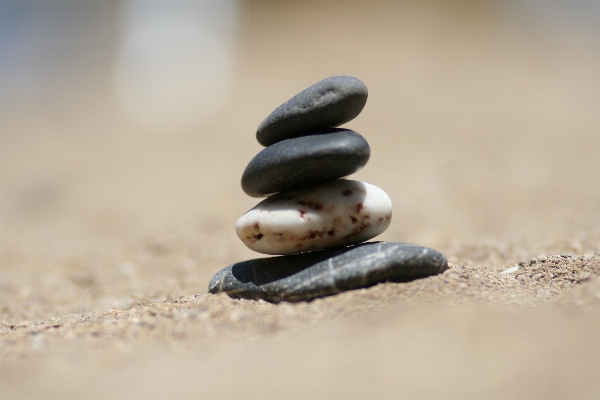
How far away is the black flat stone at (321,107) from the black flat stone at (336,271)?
3.40 feet

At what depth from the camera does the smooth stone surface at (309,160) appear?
4137 millimetres

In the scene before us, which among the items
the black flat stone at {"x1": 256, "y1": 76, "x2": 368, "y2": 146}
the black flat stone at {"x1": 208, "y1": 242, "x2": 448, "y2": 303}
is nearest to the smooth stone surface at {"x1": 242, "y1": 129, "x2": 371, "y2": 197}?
the black flat stone at {"x1": 256, "y1": 76, "x2": 368, "y2": 146}

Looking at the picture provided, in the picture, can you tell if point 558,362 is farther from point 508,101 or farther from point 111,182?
point 508,101

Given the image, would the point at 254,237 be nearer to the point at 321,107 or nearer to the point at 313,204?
the point at 313,204

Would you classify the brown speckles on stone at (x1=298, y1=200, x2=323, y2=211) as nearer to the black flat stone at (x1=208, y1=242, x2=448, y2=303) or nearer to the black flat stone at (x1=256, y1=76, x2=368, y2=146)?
the black flat stone at (x1=208, y1=242, x2=448, y2=303)

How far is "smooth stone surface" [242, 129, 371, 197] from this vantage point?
414 cm

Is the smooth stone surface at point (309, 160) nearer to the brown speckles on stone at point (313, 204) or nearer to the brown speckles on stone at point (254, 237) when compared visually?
the brown speckles on stone at point (313, 204)

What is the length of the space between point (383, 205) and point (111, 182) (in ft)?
39.2

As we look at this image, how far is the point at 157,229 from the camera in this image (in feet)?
34.4

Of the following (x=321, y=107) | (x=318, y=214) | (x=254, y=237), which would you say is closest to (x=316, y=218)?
(x=318, y=214)

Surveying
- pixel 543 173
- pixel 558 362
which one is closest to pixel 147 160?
pixel 543 173

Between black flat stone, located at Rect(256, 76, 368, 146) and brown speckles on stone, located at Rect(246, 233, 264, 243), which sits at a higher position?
black flat stone, located at Rect(256, 76, 368, 146)

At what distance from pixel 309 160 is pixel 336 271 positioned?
866 millimetres

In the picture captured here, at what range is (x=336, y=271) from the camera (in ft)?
13.4
